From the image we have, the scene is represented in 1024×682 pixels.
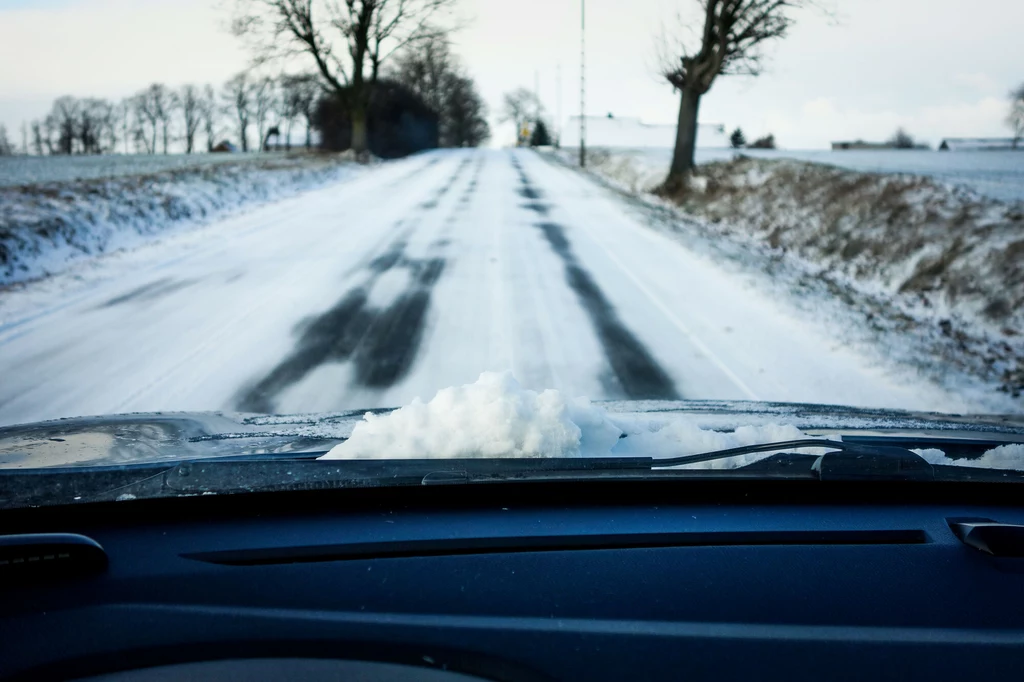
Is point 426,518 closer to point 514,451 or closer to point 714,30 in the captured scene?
point 514,451

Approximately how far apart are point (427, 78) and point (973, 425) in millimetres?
91842

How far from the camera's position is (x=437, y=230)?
14258 mm

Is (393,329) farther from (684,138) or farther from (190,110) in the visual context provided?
(190,110)

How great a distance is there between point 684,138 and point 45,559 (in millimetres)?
23584

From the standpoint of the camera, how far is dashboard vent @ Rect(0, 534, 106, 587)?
1.57 m

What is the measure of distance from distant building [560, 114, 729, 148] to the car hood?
7417 centimetres

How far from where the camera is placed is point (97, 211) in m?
13.0

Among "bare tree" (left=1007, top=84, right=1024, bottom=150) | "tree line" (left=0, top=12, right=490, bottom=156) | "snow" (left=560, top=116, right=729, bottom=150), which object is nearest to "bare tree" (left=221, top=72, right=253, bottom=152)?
"tree line" (left=0, top=12, right=490, bottom=156)

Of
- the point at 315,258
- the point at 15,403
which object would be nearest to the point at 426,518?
the point at 15,403

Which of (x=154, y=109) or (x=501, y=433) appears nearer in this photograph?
(x=501, y=433)

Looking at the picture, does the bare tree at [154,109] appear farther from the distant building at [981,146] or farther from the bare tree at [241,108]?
the distant building at [981,146]

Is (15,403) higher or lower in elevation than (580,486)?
lower

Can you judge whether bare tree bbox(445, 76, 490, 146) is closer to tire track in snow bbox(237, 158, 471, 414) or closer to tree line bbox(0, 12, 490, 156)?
tree line bbox(0, 12, 490, 156)

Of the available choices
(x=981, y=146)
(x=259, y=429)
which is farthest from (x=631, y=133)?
(x=259, y=429)
